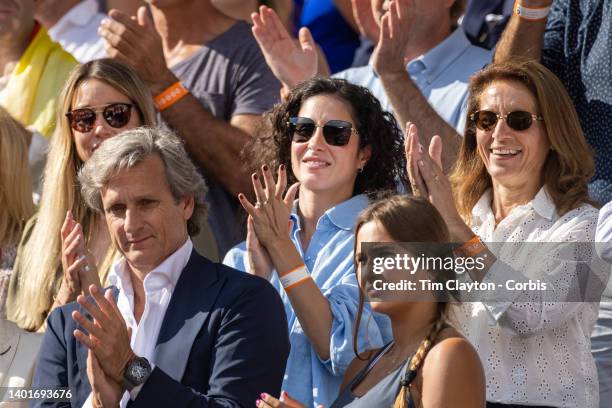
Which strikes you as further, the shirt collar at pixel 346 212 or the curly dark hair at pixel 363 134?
the curly dark hair at pixel 363 134

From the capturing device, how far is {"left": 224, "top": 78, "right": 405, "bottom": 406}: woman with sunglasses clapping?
14.5 ft

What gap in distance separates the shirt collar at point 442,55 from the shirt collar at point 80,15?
184cm

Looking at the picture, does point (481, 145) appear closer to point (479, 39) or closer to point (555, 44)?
point (555, 44)

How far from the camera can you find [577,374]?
4.26 metres

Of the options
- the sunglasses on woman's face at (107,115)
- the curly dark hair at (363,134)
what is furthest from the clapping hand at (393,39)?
the sunglasses on woman's face at (107,115)

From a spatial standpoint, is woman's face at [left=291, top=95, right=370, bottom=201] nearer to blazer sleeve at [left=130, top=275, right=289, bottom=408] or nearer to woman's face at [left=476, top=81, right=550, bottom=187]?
woman's face at [left=476, top=81, right=550, bottom=187]

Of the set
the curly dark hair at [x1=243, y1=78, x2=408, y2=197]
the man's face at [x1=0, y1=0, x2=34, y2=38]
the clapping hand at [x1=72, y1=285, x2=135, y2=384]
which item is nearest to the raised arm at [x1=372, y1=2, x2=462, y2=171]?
the curly dark hair at [x1=243, y1=78, x2=408, y2=197]

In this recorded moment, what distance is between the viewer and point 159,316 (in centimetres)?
423

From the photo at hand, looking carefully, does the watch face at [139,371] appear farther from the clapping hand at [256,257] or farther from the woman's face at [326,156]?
the woman's face at [326,156]

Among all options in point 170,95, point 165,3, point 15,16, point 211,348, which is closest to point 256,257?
point 211,348

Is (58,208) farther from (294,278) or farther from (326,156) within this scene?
(294,278)

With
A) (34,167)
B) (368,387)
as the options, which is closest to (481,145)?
(368,387)

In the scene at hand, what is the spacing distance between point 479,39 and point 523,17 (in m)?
0.89

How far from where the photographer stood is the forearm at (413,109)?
5387mm
